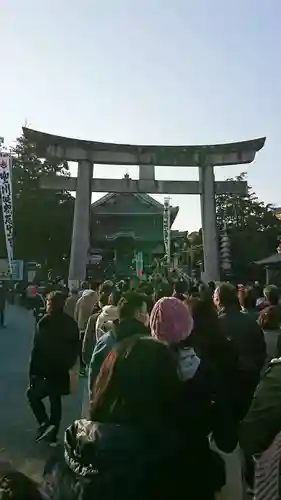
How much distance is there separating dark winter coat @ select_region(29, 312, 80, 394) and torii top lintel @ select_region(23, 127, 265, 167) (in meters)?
19.0

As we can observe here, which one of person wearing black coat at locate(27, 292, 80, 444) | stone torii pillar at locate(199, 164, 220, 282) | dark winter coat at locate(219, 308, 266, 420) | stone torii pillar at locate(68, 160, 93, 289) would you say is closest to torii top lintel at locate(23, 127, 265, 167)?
stone torii pillar at locate(199, 164, 220, 282)

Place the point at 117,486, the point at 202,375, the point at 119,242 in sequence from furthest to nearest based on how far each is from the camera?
the point at 119,242
the point at 202,375
the point at 117,486

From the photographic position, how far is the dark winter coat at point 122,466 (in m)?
2.61

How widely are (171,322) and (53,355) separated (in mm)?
3166

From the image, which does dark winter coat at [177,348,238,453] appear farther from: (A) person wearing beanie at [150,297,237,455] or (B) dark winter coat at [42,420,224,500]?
(B) dark winter coat at [42,420,224,500]

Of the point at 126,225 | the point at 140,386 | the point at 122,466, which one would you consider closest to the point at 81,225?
the point at 126,225

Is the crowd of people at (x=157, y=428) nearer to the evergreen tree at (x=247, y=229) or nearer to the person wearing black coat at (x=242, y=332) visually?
the person wearing black coat at (x=242, y=332)

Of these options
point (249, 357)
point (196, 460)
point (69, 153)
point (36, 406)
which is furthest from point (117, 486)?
point (69, 153)

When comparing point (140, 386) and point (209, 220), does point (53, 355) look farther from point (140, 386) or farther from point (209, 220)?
point (209, 220)

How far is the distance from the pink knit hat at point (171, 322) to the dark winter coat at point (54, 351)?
306 centimetres

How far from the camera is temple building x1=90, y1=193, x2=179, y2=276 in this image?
136 feet

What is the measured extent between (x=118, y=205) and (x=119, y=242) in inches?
106

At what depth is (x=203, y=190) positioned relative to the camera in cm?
2600

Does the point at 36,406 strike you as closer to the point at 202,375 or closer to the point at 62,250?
the point at 202,375
